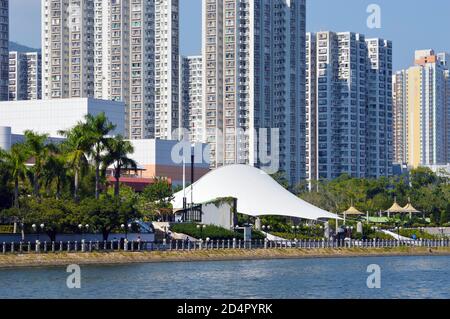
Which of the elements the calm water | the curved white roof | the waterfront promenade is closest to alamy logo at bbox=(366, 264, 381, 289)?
the calm water

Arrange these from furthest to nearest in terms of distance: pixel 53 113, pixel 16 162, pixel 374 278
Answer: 1. pixel 53 113
2. pixel 16 162
3. pixel 374 278

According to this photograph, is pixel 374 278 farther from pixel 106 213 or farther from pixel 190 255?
pixel 106 213

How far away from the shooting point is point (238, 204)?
126 m

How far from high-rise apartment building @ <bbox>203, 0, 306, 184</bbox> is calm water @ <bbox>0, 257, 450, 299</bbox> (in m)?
92.3

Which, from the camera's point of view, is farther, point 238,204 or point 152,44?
point 152,44

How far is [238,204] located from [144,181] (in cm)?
4351

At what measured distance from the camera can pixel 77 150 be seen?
337 feet

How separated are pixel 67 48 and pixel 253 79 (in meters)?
30.3

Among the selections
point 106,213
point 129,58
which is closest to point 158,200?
point 106,213

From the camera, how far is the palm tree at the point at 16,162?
9675 centimetres

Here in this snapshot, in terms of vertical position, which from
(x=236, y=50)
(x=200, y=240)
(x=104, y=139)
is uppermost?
(x=236, y=50)

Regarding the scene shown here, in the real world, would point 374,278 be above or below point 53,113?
below

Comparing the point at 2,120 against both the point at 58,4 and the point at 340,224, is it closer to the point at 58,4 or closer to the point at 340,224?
the point at 58,4
